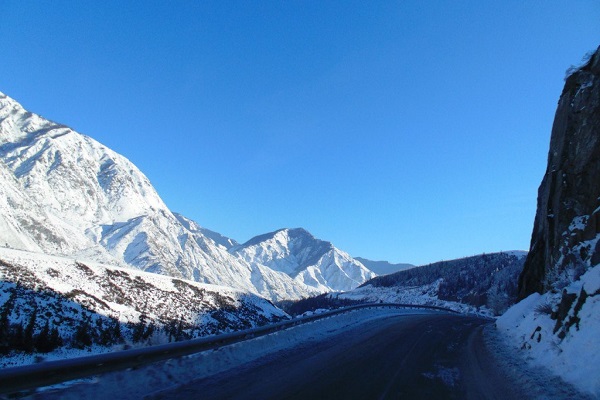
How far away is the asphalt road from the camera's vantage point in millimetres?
6625

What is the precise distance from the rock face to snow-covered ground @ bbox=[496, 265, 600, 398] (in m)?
2.76

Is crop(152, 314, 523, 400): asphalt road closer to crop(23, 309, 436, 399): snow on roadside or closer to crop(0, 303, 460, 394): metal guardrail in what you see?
crop(23, 309, 436, 399): snow on roadside

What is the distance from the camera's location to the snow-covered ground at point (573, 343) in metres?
7.91

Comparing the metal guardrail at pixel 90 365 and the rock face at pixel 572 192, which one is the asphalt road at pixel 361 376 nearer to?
the metal guardrail at pixel 90 365

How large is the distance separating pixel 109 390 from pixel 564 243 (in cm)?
2079

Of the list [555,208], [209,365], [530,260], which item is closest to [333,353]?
[209,365]

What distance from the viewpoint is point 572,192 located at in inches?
802

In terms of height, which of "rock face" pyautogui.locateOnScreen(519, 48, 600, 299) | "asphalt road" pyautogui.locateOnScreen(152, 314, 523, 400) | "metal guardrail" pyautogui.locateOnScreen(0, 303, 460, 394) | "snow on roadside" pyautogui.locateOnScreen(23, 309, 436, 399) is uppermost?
"rock face" pyautogui.locateOnScreen(519, 48, 600, 299)

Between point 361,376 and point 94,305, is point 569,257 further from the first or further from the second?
point 94,305

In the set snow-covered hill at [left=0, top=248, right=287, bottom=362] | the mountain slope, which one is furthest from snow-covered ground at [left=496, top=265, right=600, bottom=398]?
snow-covered hill at [left=0, top=248, right=287, bottom=362]

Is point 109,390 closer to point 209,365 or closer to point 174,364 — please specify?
point 174,364

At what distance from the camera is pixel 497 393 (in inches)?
292

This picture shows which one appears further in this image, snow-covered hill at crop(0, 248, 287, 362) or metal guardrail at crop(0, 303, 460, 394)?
snow-covered hill at crop(0, 248, 287, 362)

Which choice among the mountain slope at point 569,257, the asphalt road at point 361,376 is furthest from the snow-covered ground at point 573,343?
the asphalt road at point 361,376
